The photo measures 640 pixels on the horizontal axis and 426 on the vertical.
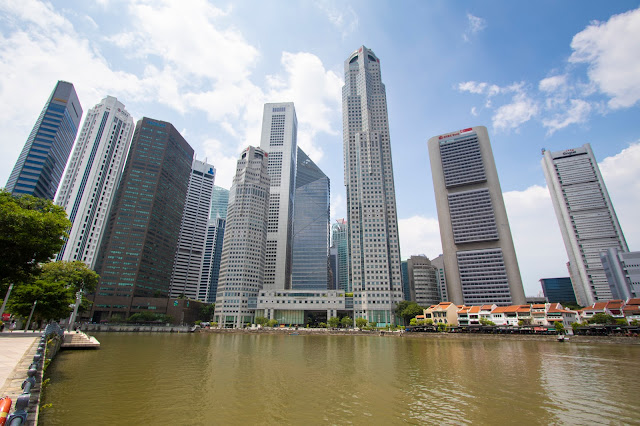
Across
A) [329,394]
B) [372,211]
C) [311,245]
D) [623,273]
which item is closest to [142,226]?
[311,245]

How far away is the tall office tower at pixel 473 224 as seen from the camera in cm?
15612

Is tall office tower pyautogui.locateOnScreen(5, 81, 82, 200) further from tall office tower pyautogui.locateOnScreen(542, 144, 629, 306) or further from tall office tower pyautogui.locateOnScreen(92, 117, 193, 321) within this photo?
tall office tower pyautogui.locateOnScreen(542, 144, 629, 306)

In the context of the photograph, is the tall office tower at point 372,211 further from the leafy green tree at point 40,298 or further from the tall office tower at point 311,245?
the leafy green tree at point 40,298

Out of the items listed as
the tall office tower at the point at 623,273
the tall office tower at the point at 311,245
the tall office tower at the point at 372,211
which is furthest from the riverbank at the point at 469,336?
the tall office tower at the point at 623,273

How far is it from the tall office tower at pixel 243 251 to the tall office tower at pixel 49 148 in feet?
298

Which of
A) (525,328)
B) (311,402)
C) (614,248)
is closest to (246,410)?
(311,402)

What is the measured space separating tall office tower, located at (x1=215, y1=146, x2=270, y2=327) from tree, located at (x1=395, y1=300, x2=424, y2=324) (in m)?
A: 76.9

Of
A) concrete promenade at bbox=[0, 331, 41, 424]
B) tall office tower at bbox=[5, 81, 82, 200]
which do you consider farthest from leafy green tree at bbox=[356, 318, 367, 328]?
tall office tower at bbox=[5, 81, 82, 200]

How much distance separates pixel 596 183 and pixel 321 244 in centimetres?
17350

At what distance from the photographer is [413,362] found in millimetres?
41000

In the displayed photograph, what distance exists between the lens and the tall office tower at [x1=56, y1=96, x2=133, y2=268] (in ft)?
546

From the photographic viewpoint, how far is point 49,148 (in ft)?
485

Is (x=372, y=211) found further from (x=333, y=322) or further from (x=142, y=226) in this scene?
(x=142, y=226)

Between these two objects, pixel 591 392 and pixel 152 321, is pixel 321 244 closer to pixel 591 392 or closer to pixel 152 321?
pixel 152 321
